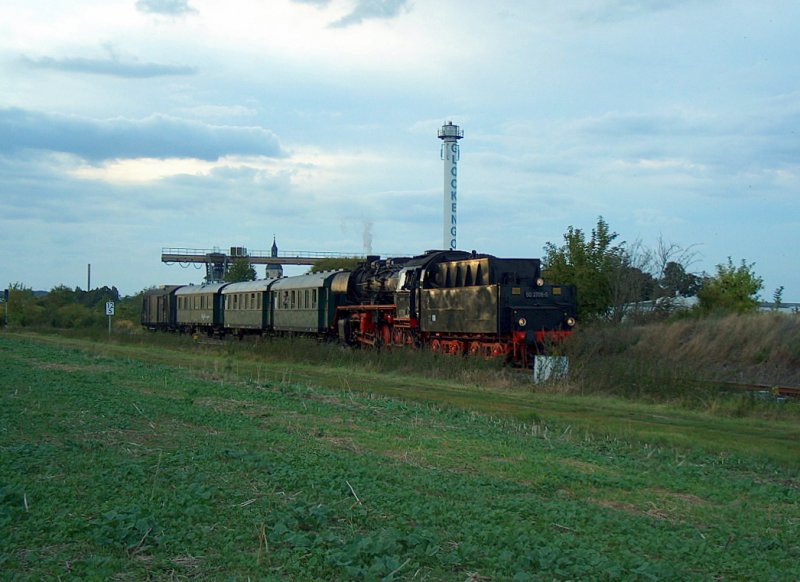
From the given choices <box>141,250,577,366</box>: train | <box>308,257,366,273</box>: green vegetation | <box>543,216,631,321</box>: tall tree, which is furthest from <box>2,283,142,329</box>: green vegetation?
<box>543,216,631,321</box>: tall tree

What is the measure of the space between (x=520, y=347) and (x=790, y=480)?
1516cm

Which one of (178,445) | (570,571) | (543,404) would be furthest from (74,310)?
(570,571)

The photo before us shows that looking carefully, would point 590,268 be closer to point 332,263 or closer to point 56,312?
point 56,312

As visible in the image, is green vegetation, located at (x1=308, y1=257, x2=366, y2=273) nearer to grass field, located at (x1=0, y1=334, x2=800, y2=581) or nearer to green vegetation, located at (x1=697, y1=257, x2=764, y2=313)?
green vegetation, located at (x1=697, y1=257, x2=764, y2=313)

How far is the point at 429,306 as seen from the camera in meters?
28.9

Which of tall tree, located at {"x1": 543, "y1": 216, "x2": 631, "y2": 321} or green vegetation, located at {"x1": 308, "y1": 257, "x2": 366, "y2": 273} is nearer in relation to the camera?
tall tree, located at {"x1": 543, "y1": 216, "x2": 631, "y2": 321}

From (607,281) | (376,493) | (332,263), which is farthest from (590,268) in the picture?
(332,263)

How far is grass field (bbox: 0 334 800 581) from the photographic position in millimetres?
5973

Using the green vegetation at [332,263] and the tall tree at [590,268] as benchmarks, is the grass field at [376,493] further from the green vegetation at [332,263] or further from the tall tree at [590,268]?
the green vegetation at [332,263]

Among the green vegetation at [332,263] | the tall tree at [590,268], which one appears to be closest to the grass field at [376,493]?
the tall tree at [590,268]

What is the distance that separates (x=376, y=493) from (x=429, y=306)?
21.2 meters

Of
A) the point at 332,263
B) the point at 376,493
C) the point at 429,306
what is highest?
the point at 332,263

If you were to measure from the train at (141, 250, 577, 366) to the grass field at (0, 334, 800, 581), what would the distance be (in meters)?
10.1

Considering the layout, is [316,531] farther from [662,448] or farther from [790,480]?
[662,448]
